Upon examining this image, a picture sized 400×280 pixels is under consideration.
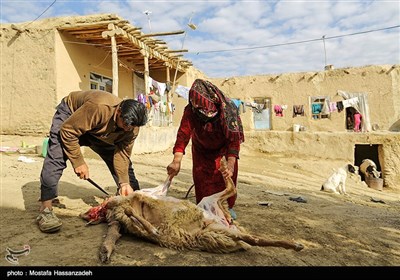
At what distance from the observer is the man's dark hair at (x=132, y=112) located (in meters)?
2.58

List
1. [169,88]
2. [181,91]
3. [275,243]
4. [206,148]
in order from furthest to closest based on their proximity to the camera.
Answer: [169,88], [181,91], [206,148], [275,243]

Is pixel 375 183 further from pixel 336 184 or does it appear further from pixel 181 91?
pixel 181 91

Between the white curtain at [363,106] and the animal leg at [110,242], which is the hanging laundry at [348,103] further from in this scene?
the animal leg at [110,242]

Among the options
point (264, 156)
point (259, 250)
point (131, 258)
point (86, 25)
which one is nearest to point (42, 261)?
point (131, 258)

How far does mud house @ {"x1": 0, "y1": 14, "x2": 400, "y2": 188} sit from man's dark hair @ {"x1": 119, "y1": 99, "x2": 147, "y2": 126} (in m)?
6.64

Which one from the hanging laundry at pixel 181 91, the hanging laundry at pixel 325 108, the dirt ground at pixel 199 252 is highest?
the hanging laundry at pixel 181 91

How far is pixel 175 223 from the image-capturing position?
91.7 inches

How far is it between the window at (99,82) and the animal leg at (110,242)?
9.03 metres

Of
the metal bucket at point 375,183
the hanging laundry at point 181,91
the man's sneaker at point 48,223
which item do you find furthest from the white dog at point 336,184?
the hanging laundry at point 181,91

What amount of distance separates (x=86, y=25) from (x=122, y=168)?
7285mm

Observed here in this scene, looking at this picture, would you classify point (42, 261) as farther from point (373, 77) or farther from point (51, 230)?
point (373, 77)

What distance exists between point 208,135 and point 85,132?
1.20 metres

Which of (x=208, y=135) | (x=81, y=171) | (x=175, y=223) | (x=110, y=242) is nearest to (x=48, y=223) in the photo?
(x=81, y=171)

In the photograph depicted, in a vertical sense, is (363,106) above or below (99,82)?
below
